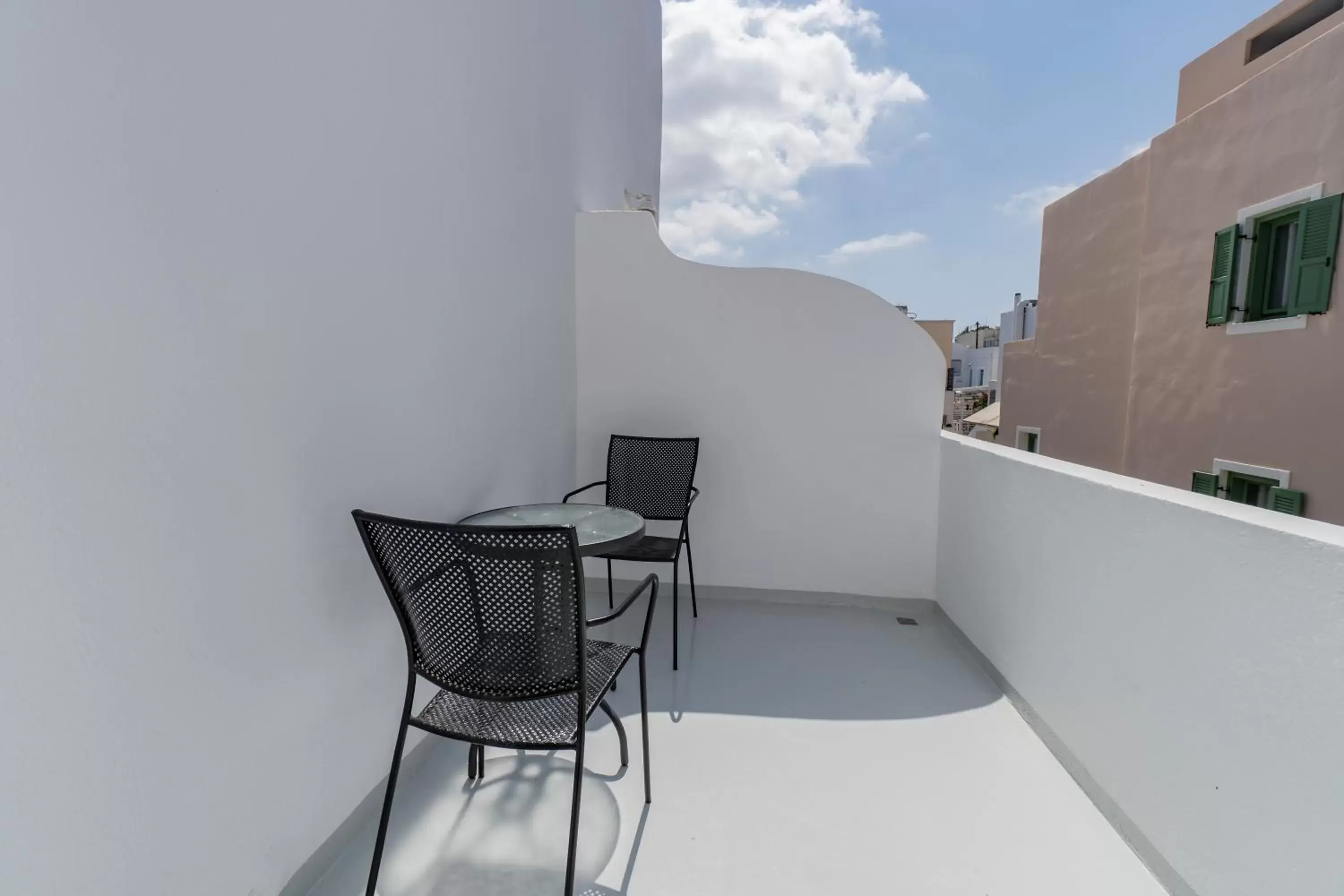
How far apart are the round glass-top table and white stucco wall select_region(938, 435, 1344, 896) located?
4.93 feet

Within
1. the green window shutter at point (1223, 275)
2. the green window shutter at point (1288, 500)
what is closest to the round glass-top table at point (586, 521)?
the green window shutter at point (1288, 500)

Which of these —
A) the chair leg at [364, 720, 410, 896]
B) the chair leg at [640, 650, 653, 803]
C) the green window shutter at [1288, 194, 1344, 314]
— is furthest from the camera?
the green window shutter at [1288, 194, 1344, 314]

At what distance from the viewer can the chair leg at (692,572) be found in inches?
130

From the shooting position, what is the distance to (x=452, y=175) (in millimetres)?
1989

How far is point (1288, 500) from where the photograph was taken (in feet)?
14.9

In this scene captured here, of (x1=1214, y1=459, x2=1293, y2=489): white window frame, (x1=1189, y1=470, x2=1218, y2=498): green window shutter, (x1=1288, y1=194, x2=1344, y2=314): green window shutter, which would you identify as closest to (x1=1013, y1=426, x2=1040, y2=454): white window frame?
(x1=1189, y1=470, x2=1218, y2=498): green window shutter

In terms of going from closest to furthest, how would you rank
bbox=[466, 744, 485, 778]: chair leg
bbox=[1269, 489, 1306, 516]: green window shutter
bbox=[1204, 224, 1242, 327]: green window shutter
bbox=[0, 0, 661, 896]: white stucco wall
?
bbox=[0, 0, 661, 896]: white stucco wall
bbox=[466, 744, 485, 778]: chair leg
bbox=[1269, 489, 1306, 516]: green window shutter
bbox=[1204, 224, 1242, 327]: green window shutter

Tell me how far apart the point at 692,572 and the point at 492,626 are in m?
2.21

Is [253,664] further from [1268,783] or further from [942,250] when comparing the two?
[942,250]

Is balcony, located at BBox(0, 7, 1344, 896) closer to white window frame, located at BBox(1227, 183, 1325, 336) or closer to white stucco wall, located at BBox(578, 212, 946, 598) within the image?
white stucco wall, located at BBox(578, 212, 946, 598)

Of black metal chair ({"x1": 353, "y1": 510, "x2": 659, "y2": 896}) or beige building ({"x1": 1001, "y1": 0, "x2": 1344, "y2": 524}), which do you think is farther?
beige building ({"x1": 1001, "y1": 0, "x2": 1344, "y2": 524})

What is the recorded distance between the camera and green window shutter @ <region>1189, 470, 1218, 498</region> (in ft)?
17.4

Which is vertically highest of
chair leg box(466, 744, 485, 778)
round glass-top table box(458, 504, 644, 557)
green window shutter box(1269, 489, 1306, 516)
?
round glass-top table box(458, 504, 644, 557)

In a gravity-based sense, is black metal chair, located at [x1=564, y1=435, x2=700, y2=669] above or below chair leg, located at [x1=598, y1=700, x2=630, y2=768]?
above
